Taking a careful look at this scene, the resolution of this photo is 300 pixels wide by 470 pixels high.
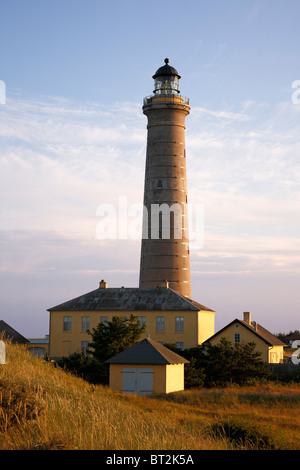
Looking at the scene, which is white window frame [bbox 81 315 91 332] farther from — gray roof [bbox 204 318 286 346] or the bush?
the bush

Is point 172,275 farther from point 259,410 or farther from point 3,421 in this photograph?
point 3,421

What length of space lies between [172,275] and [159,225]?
448 cm

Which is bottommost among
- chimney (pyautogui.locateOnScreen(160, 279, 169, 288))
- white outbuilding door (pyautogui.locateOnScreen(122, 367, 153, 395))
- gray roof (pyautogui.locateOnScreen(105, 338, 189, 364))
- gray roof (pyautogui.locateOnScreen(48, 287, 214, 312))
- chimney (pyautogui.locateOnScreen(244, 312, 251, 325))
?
white outbuilding door (pyautogui.locateOnScreen(122, 367, 153, 395))

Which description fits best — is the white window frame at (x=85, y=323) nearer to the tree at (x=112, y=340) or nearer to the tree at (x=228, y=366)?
the tree at (x=112, y=340)

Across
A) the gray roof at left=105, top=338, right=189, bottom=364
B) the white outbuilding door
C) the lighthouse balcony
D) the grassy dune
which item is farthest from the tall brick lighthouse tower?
the grassy dune

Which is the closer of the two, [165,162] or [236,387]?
[236,387]

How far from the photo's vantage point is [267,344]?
158 ft

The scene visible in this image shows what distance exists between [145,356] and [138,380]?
1478mm

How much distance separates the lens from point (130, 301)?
2057 inches

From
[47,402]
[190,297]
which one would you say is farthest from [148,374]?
[47,402]

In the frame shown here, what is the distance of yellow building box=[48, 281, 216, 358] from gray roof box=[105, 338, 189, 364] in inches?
445

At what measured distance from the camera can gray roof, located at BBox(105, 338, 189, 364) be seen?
1455 inches

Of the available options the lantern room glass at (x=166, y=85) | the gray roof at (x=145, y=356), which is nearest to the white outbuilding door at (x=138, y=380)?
the gray roof at (x=145, y=356)

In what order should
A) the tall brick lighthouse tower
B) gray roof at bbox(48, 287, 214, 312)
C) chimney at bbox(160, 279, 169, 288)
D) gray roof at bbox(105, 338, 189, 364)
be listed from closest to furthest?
gray roof at bbox(105, 338, 189, 364) < gray roof at bbox(48, 287, 214, 312) < chimney at bbox(160, 279, 169, 288) < the tall brick lighthouse tower
